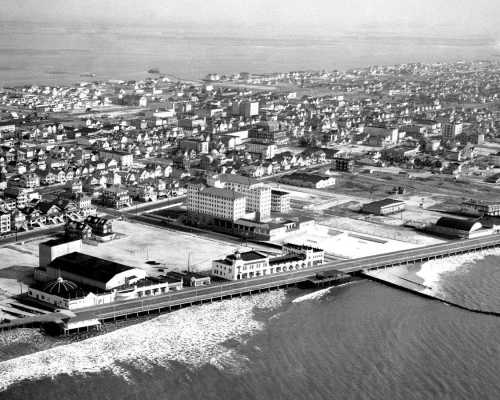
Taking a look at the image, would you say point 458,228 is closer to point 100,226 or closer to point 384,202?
point 384,202

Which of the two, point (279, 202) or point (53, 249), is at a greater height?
point (53, 249)

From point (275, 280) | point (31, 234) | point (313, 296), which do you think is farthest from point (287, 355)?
point (31, 234)

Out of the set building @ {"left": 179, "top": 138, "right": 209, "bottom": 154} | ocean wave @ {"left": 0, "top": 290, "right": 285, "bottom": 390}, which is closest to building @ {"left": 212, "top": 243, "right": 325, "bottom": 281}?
ocean wave @ {"left": 0, "top": 290, "right": 285, "bottom": 390}

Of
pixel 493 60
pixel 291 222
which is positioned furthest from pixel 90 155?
pixel 493 60

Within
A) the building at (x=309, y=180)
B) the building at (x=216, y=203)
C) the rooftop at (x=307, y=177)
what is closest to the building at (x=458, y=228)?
the building at (x=216, y=203)

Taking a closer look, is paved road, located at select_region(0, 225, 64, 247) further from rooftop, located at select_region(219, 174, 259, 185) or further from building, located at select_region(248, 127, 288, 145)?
building, located at select_region(248, 127, 288, 145)

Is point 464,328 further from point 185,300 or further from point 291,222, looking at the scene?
point 291,222

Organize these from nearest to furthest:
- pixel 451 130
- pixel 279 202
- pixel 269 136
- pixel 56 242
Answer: pixel 56 242, pixel 279 202, pixel 269 136, pixel 451 130
